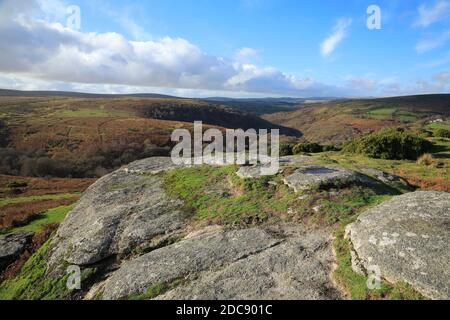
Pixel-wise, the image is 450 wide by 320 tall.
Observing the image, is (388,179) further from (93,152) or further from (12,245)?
(93,152)

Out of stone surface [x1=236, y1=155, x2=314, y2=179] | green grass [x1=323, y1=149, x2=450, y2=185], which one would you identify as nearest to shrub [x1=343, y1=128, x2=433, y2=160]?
green grass [x1=323, y1=149, x2=450, y2=185]

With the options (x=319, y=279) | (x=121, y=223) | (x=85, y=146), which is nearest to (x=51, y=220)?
(x=121, y=223)

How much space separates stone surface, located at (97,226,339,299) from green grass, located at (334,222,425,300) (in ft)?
1.10

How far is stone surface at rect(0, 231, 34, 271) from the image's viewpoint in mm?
16766

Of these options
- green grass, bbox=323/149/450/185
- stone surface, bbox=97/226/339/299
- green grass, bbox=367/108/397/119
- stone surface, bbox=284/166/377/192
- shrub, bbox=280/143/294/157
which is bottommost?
stone surface, bbox=97/226/339/299

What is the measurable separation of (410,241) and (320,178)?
5.78 metres

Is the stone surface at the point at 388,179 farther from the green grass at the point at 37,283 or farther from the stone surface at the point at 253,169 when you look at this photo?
the green grass at the point at 37,283

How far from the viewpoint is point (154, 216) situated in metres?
15.4

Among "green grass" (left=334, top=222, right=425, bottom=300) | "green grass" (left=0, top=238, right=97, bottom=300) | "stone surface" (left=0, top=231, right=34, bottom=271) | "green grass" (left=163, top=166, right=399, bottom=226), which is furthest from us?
"stone surface" (left=0, top=231, right=34, bottom=271)

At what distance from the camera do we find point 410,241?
10266 millimetres

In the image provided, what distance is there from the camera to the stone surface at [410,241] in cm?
899

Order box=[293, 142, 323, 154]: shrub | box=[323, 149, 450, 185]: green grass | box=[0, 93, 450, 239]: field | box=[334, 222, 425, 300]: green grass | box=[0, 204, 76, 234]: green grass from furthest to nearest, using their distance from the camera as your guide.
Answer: box=[293, 142, 323, 154]: shrub < box=[323, 149, 450, 185]: green grass < box=[0, 93, 450, 239]: field < box=[0, 204, 76, 234]: green grass < box=[334, 222, 425, 300]: green grass

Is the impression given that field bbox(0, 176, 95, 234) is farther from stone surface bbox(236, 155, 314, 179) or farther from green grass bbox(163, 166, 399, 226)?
stone surface bbox(236, 155, 314, 179)
